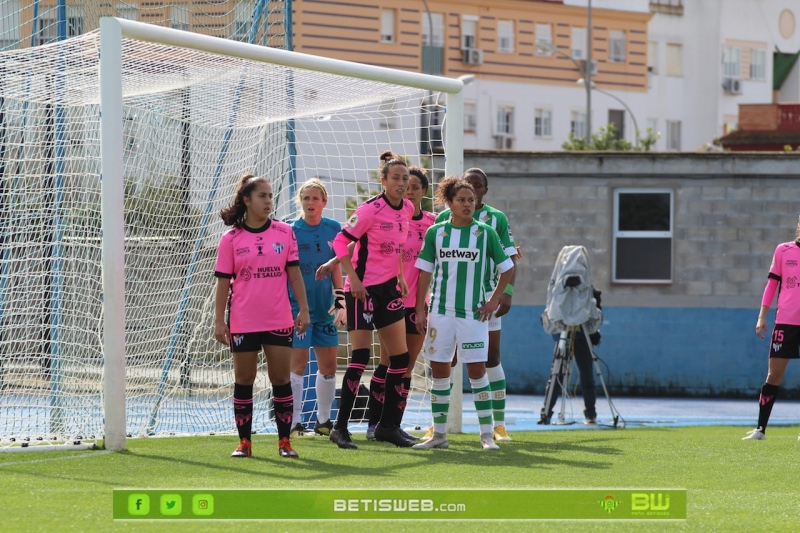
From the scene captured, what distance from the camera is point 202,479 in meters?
6.77

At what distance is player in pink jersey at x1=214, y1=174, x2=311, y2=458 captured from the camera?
25.2 ft

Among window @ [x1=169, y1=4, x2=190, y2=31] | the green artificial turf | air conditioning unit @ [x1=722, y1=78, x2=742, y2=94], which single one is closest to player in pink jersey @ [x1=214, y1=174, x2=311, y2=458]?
the green artificial turf

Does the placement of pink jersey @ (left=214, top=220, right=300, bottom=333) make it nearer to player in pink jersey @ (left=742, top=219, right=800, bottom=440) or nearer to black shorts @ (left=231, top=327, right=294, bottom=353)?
black shorts @ (left=231, top=327, right=294, bottom=353)

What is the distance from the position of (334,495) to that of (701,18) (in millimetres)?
49159

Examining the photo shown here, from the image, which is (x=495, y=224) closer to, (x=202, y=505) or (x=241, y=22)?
(x=241, y=22)

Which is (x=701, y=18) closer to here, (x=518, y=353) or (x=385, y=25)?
(x=385, y=25)

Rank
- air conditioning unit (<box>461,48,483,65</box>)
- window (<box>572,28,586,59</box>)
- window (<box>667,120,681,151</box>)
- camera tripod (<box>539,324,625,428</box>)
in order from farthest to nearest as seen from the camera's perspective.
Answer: window (<box>667,120,681,151</box>), window (<box>572,28,586,59</box>), air conditioning unit (<box>461,48,483,65</box>), camera tripod (<box>539,324,625,428</box>)

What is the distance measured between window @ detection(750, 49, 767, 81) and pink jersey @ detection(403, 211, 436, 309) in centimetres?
4720

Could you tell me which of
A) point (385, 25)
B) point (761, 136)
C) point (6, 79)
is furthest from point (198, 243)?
point (761, 136)

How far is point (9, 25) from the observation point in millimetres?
10109

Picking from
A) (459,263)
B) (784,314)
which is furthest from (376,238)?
(784,314)

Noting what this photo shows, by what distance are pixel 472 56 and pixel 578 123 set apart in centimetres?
639

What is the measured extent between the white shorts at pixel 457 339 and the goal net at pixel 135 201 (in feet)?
6.84

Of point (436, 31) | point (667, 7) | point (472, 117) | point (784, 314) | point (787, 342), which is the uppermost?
point (667, 7)
